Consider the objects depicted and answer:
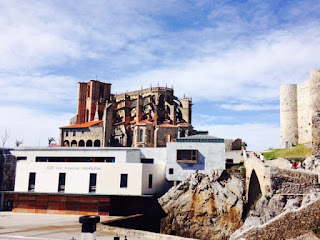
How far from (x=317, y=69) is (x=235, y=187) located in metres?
19.4

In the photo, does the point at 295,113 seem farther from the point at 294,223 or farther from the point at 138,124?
the point at 294,223

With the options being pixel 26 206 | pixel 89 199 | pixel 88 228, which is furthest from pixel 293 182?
pixel 26 206

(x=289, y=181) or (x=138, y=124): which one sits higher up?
(x=138, y=124)

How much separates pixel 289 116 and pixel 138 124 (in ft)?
77.7

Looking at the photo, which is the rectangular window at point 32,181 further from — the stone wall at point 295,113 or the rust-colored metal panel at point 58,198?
the stone wall at point 295,113

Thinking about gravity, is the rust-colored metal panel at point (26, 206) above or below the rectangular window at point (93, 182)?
below

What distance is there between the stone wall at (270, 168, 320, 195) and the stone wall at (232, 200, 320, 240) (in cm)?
426

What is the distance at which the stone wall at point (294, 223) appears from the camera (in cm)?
1869

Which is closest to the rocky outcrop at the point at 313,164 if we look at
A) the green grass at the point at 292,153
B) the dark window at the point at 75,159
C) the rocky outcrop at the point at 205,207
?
the rocky outcrop at the point at 205,207

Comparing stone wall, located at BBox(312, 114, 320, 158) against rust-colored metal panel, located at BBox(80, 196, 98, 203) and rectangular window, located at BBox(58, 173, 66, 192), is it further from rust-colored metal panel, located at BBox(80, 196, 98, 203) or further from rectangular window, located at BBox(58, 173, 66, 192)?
rectangular window, located at BBox(58, 173, 66, 192)

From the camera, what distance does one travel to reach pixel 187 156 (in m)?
38.5

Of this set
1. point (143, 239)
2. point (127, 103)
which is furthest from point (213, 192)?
point (127, 103)

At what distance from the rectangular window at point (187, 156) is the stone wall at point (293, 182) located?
14.5 meters

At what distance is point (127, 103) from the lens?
63.0m
